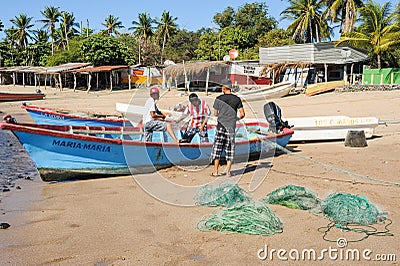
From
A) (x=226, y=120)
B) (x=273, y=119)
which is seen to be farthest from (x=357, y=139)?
(x=226, y=120)

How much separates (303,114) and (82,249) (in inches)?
559

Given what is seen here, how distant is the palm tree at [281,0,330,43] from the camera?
35.9 m

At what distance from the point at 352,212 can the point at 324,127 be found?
6583 millimetres

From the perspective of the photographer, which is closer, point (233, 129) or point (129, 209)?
point (129, 209)

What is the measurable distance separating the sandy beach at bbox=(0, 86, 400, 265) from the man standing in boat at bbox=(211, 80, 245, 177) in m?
0.53

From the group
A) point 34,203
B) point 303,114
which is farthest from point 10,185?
point 303,114

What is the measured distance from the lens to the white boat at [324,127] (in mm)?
11055

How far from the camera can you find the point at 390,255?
393cm

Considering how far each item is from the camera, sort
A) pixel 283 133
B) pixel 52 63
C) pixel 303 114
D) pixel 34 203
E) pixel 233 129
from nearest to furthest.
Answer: pixel 34 203 → pixel 233 129 → pixel 283 133 → pixel 303 114 → pixel 52 63

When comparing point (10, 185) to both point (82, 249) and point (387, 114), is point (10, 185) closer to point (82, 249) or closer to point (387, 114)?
point (82, 249)

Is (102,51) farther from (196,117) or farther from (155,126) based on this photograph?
(196,117)

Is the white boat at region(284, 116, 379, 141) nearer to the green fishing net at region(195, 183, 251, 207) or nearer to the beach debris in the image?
the green fishing net at region(195, 183, 251, 207)

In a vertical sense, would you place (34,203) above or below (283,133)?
below

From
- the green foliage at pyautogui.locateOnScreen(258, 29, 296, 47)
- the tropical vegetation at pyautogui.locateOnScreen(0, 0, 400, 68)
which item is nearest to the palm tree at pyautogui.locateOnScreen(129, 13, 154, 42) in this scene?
the tropical vegetation at pyautogui.locateOnScreen(0, 0, 400, 68)
